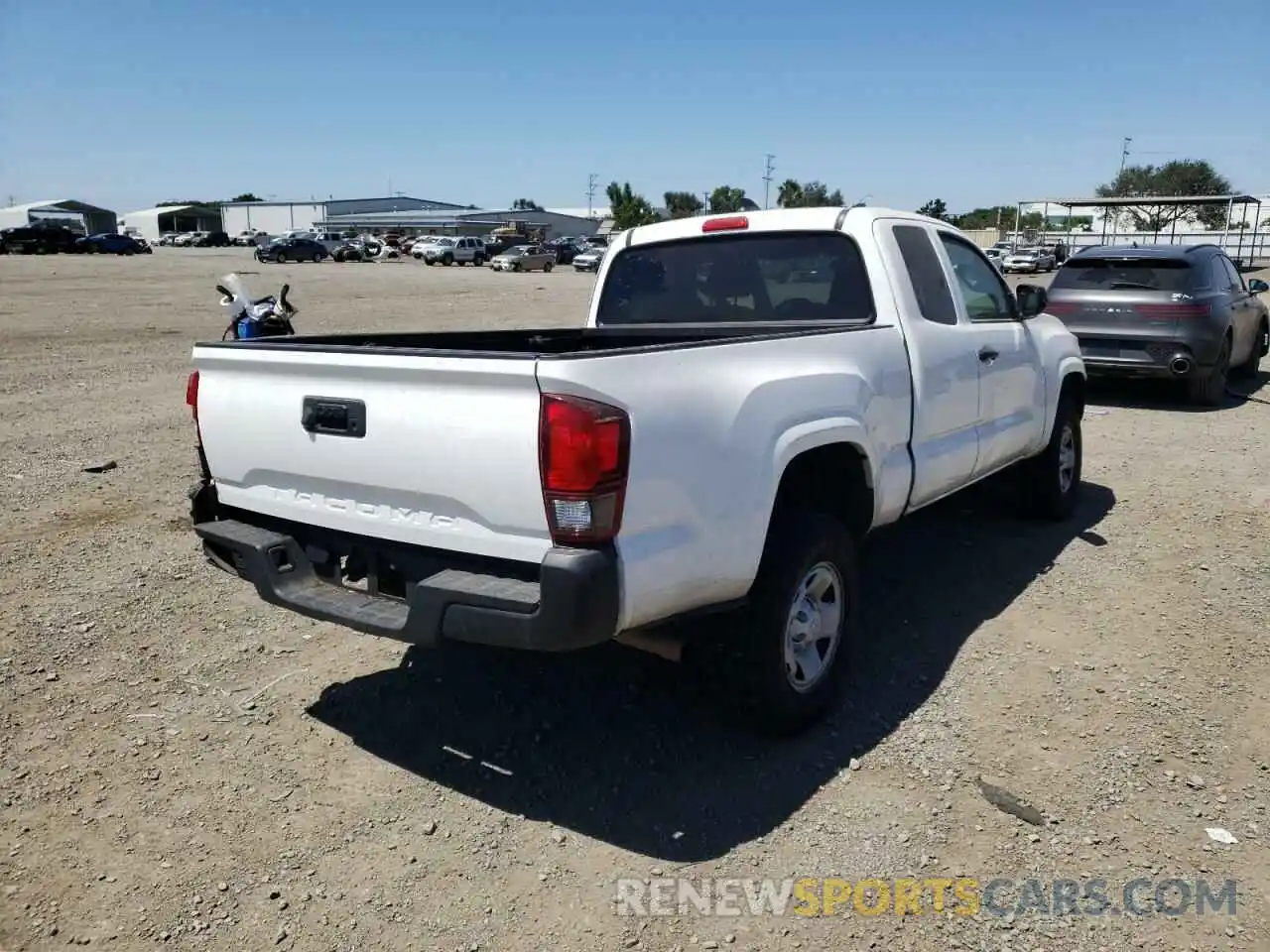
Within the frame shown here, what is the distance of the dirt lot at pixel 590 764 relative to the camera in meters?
2.89

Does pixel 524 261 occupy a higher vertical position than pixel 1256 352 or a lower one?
higher

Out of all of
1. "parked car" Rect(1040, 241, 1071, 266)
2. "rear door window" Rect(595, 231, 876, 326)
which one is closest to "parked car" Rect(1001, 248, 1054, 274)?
"parked car" Rect(1040, 241, 1071, 266)

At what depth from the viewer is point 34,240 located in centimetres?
5250

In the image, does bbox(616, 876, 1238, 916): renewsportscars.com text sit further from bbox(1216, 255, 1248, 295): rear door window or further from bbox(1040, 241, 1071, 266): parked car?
bbox(1040, 241, 1071, 266): parked car

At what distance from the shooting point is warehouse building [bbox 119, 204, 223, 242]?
11794cm

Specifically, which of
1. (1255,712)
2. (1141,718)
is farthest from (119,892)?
(1255,712)

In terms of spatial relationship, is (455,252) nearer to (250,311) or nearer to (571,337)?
(250,311)

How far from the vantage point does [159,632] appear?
472 centimetres

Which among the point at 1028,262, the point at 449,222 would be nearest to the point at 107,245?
the point at 1028,262

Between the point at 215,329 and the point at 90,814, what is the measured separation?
650 inches

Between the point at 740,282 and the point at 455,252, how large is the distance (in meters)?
55.0

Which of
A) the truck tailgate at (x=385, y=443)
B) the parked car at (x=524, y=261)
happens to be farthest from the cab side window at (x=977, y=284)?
the parked car at (x=524, y=261)

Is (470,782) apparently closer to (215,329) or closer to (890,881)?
(890,881)

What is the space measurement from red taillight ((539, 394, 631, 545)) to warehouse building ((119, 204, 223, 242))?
12671 cm
